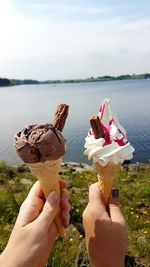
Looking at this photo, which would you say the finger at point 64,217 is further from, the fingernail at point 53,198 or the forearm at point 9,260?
the forearm at point 9,260

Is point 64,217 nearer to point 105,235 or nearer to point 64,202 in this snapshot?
point 64,202

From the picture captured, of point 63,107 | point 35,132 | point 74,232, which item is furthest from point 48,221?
point 74,232

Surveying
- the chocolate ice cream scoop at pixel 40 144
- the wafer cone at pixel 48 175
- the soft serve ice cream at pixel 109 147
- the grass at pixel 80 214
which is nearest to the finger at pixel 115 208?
the soft serve ice cream at pixel 109 147

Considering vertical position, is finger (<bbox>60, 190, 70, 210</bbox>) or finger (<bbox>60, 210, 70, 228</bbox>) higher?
finger (<bbox>60, 190, 70, 210</bbox>)

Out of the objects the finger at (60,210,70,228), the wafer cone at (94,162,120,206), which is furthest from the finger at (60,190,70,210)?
the wafer cone at (94,162,120,206)

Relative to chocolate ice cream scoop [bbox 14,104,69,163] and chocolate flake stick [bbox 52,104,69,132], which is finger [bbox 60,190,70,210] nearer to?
chocolate ice cream scoop [bbox 14,104,69,163]

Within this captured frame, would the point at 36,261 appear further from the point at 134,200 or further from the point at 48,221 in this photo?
the point at 134,200
